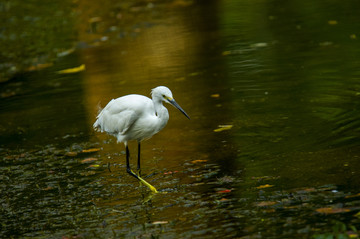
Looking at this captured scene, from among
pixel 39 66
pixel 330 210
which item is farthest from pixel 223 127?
pixel 39 66

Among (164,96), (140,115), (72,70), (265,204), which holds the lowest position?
(72,70)

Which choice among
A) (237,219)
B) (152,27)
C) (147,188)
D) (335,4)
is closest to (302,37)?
(335,4)

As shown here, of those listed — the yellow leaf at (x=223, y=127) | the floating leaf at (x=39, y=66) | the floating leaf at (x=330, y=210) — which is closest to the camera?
the floating leaf at (x=330, y=210)

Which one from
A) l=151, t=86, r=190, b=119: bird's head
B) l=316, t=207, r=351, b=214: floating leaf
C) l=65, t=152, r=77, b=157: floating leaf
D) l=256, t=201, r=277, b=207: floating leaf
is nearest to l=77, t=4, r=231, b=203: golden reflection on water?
l=65, t=152, r=77, b=157: floating leaf

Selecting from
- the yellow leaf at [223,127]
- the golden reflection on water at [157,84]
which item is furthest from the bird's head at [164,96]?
the yellow leaf at [223,127]

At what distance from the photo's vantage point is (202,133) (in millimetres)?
7723

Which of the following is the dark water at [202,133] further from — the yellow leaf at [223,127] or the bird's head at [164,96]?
the bird's head at [164,96]

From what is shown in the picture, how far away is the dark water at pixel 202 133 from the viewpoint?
17.1 ft

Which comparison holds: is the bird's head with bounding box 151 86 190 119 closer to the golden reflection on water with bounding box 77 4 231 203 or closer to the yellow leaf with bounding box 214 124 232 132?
the golden reflection on water with bounding box 77 4 231 203

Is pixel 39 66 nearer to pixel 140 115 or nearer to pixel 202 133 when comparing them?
pixel 202 133

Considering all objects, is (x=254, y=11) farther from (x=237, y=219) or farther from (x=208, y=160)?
(x=237, y=219)

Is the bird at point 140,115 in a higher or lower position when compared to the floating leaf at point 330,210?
higher

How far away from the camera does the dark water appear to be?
5.20 m

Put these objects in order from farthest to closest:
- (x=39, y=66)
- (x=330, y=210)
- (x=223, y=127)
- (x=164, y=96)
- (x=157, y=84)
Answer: (x=39, y=66), (x=157, y=84), (x=223, y=127), (x=164, y=96), (x=330, y=210)
